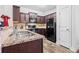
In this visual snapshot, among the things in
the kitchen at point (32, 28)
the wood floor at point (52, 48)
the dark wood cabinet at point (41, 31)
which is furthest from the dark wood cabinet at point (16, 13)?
the wood floor at point (52, 48)

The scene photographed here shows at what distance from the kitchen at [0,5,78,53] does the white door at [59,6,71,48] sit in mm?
26

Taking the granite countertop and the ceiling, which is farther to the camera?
the ceiling

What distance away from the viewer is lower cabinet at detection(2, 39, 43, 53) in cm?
98

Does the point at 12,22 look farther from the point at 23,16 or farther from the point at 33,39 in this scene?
the point at 33,39

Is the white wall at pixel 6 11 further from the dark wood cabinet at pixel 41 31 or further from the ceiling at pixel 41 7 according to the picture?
the dark wood cabinet at pixel 41 31

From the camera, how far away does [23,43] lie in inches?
39.9

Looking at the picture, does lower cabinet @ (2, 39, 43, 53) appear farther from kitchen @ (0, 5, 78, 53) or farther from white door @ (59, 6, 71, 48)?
white door @ (59, 6, 71, 48)

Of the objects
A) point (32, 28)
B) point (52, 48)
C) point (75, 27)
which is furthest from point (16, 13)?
point (75, 27)

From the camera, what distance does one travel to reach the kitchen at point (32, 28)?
105cm

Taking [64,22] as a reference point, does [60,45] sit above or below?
below

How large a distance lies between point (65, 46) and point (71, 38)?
11 cm

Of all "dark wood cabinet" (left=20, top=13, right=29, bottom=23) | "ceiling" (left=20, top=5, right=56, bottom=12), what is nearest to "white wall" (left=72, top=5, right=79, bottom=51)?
"ceiling" (left=20, top=5, right=56, bottom=12)
